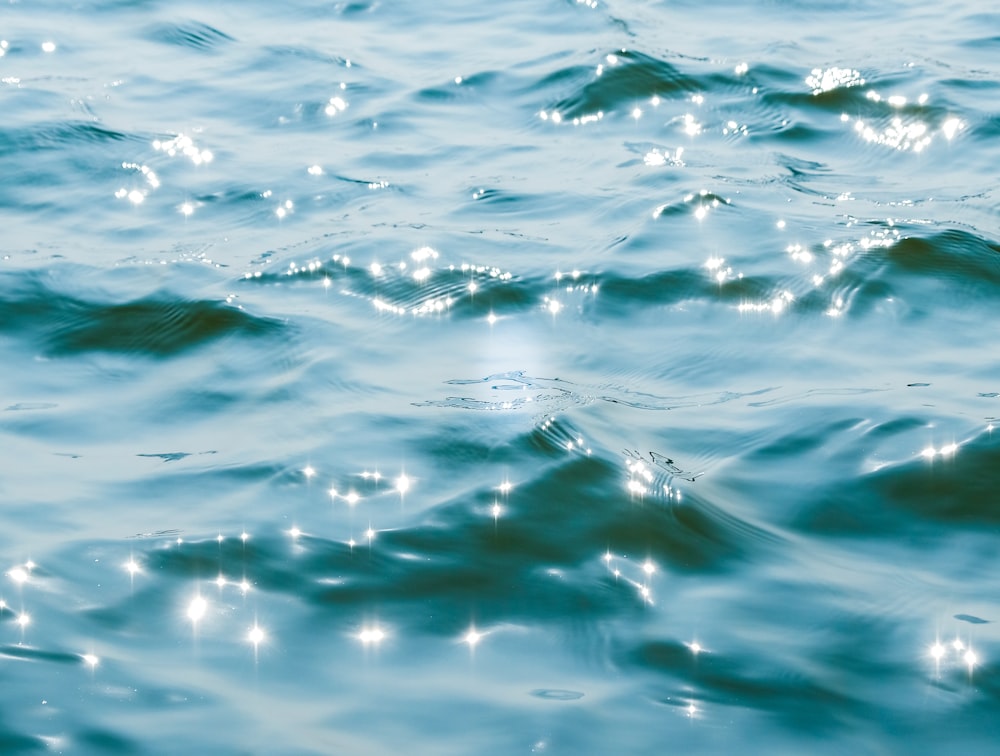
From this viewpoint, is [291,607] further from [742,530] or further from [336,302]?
[336,302]

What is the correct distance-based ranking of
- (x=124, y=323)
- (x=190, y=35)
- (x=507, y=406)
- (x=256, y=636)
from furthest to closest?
(x=190, y=35), (x=124, y=323), (x=507, y=406), (x=256, y=636)

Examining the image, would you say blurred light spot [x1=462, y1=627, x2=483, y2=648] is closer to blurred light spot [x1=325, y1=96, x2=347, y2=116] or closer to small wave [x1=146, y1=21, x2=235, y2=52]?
blurred light spot [x1=325, y1=96, x2=347, y2=116]

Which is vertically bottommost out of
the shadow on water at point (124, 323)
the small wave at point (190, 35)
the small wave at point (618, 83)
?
the shadow on water at point (124, 323)

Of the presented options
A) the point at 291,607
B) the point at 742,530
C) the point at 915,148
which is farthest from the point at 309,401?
the point at 915,148

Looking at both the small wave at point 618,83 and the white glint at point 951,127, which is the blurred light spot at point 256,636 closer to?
the small wave at point 618,83

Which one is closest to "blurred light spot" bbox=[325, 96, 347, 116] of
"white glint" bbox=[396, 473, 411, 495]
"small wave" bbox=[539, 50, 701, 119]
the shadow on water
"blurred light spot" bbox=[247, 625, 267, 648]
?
"small wave" bbox=[539, 50, 701, 119]

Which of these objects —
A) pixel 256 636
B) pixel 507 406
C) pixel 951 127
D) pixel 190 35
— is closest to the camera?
pixel 256 636

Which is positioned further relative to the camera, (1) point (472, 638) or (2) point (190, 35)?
(2) point (190, 35)

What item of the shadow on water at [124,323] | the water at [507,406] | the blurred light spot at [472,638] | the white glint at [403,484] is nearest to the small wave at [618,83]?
the water at [507,406]

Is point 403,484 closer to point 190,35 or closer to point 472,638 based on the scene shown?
point 472,638

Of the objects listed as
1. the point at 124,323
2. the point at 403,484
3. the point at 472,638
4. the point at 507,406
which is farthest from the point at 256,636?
the point at 124,323
